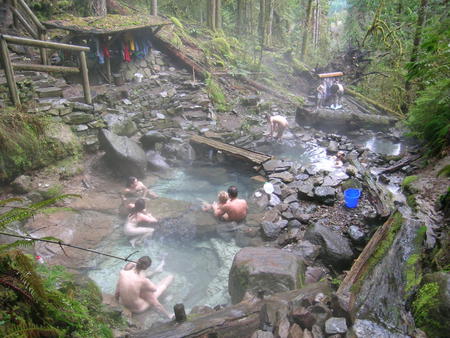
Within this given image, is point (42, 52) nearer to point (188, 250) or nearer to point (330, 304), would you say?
point (188, 250)

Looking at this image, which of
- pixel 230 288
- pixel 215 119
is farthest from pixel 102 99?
pixel 230 288

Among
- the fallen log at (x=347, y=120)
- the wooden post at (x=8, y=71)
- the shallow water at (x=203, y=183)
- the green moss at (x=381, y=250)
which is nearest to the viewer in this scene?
the green moss at (x=381, y=250)

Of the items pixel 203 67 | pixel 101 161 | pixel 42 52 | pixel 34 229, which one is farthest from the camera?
pixel 203 67

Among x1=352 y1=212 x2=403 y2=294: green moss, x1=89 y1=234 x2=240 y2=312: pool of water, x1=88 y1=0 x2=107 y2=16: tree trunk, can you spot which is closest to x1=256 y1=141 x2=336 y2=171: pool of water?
x1=89 y1=234 x2=240 y2=312: pool of water

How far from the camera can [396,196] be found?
23.4 feet

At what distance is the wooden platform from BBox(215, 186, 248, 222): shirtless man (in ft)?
8.09

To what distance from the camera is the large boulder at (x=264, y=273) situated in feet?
14.2

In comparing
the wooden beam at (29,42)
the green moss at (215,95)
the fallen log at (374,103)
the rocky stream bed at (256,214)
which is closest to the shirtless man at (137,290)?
the rocky stream bed at (256,214)

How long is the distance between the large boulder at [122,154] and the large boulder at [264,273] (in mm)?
4655

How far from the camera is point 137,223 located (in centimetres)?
664

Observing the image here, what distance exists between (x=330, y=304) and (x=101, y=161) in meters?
6.83

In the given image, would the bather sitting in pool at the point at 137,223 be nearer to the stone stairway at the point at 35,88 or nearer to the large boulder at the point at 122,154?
the large boulder at the point at 122,154

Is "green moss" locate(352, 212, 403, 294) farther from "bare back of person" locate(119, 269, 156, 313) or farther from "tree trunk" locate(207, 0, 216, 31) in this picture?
"tree trunk" locate(207, 0, 216, 31)

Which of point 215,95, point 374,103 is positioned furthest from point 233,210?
point 374,103
